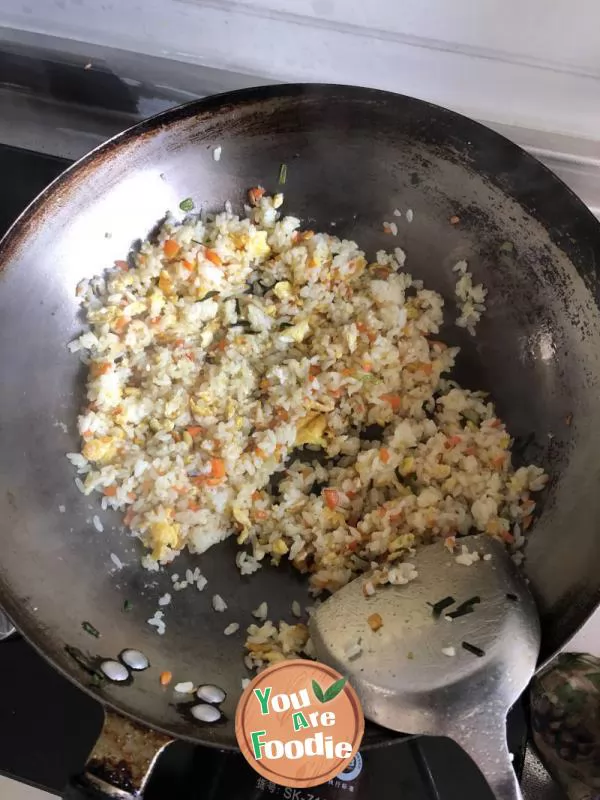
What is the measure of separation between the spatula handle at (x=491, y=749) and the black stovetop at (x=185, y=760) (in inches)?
6.1

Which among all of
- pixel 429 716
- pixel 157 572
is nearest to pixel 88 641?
pixel 157 572

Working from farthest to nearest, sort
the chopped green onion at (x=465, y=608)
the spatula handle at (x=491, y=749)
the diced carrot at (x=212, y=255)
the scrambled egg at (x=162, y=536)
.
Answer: the diced carrot at (x=212, y=255) → the scrambled egg at (x=162, y=536) → the chopped green onion at (x=465, y=608) → the spatula handle at (x=491, y=749)

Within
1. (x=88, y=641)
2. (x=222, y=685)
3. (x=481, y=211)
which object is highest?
(x=481, y=211)

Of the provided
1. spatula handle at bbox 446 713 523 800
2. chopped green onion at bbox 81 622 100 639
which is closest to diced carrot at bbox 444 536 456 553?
spatula handle at bbox 446 713 523 800

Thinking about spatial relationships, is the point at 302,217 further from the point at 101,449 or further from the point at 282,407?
the point at 101,449

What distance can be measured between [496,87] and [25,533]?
1231 millimetres

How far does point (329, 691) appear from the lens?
3.52ft

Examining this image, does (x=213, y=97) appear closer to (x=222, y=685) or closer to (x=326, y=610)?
(x=326, y=610)

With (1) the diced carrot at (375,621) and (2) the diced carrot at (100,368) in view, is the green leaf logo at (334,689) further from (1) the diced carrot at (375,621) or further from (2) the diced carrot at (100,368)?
(2) the diced carrot at (100,368)

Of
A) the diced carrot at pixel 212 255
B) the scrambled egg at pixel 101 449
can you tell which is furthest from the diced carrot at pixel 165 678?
the diced carrot at pixel 212 255

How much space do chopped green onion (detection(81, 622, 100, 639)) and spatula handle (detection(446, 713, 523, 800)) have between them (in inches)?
23.0

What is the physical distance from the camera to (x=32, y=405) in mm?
1311

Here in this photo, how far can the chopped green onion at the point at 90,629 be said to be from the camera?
1.20 metres

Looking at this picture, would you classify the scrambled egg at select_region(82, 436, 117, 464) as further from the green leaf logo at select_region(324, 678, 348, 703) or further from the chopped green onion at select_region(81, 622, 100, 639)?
the green leaf logo at select_region(324, 678, 348, 703)
